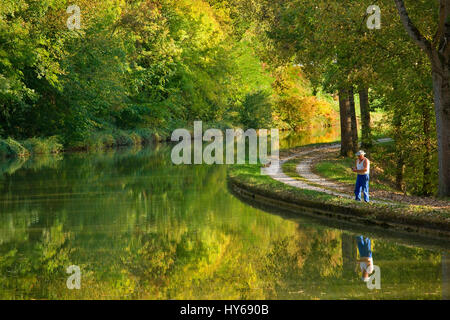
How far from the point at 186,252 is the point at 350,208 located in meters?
5.63

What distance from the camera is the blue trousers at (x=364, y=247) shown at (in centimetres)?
1321

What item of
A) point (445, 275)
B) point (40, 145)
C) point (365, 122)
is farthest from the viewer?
point (40, 145)

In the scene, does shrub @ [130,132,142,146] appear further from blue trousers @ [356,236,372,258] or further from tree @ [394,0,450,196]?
blue trousers @ [356,236,372,258]

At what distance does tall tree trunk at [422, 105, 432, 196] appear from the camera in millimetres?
27219

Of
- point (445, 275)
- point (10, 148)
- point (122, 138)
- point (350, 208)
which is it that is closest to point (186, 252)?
point (445, 275)

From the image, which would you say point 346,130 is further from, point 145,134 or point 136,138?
point 145,134

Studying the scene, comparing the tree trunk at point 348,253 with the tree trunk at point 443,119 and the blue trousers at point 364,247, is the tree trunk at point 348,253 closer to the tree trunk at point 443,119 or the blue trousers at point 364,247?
the blue trousers at point 364,247

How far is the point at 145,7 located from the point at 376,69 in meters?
35.1

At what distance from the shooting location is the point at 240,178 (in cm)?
2572

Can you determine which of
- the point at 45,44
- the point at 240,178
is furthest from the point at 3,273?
the point at 45,44

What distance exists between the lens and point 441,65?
19688 mm

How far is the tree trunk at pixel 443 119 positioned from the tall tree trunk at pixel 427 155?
663 centimetres

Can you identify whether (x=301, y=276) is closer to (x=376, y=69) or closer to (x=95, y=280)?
(x=95, y=280)

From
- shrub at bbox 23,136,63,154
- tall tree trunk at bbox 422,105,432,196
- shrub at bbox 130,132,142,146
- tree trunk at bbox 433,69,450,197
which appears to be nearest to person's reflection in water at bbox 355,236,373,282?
tree trunk at bbox 433,69,450,197
